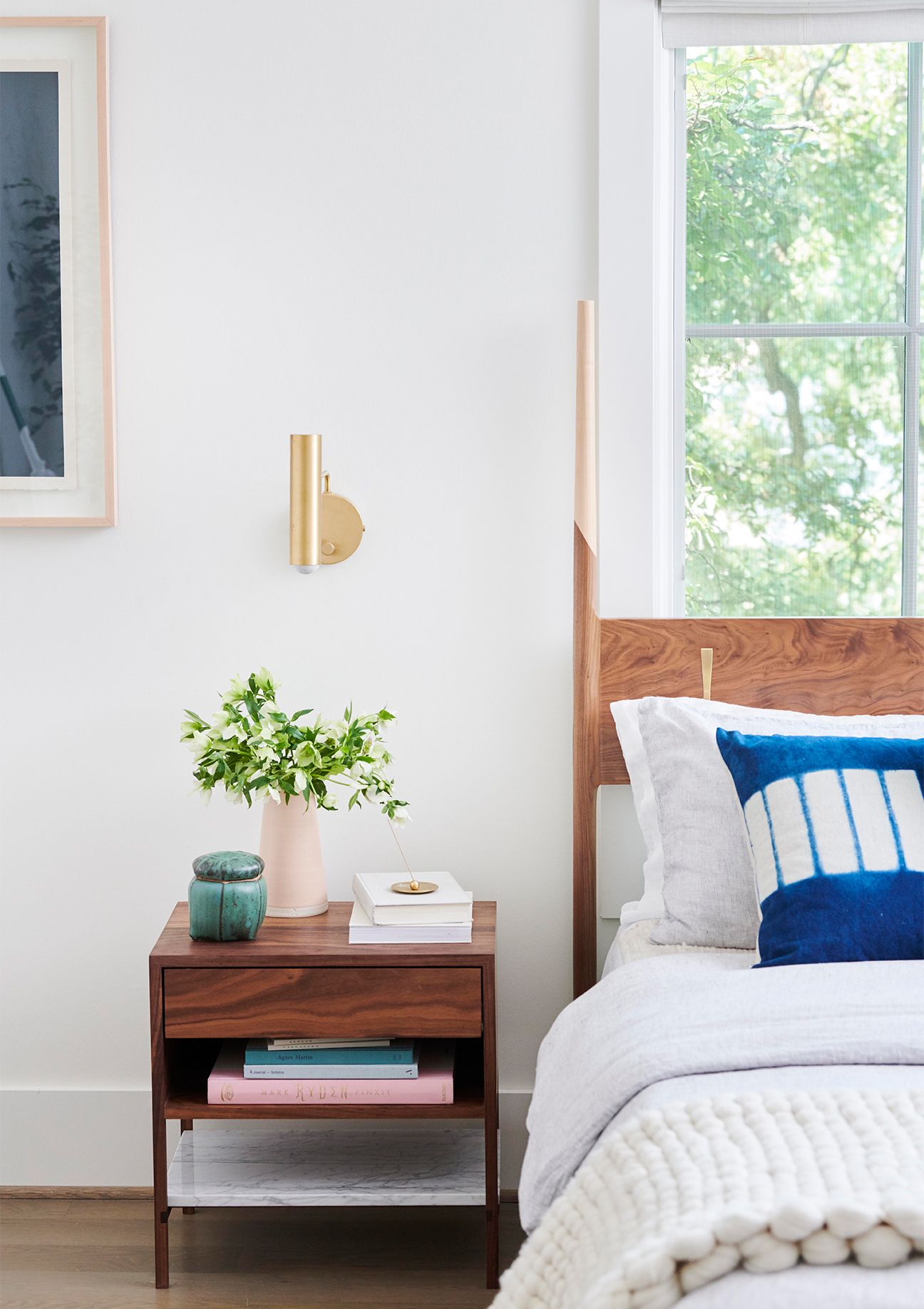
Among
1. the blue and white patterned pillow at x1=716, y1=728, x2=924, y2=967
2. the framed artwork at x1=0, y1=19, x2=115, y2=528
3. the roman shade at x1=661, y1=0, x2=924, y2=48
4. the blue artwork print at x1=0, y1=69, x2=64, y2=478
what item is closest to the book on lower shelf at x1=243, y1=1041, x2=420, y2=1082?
the blue and white patterned pillow at x1=716, y1=728, x2=924, y2=967

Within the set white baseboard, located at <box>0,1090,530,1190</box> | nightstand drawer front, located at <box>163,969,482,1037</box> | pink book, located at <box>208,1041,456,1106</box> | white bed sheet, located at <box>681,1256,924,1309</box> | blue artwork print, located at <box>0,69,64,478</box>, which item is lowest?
white baseboard, located at <box>0,1090,530,1190</box>

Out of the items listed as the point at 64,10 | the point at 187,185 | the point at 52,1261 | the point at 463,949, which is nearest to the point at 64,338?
the point at 187,185

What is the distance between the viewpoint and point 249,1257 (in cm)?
195

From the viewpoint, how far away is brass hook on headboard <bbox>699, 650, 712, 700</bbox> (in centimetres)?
207

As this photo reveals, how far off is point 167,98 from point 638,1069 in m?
1.87

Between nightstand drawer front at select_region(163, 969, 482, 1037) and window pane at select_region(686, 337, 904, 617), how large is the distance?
95 centimetres

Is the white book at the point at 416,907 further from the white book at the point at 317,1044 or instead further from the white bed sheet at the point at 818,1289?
the white bed sheet at the point at 818,1289

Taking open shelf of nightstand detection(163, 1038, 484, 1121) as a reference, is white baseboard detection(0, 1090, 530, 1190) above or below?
below

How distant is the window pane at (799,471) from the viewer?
2205 mm

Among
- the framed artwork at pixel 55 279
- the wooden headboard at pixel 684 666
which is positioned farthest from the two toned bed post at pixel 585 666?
the framed artwork at pixel 55 279

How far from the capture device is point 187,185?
2129 mm

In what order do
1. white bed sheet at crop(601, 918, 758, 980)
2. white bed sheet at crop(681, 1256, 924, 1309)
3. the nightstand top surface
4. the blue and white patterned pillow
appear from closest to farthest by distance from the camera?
white bed sheet at crop(681, 1256, 924, 1309)
the blue and white patterned pillow
white bed sheet at crop(601, 918, 758, 980)
the nightstand top surface

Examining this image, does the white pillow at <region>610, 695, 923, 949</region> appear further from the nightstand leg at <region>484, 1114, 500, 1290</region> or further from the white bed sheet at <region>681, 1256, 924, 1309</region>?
the white bed sheet at <region>681, 1256, 924, 1309</region>

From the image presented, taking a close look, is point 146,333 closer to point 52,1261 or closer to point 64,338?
point 64,338
